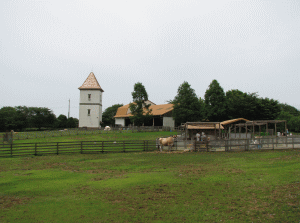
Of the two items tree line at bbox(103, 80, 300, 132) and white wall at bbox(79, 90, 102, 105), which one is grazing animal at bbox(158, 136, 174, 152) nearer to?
tree line at bbox(103, 80, 300, 132)

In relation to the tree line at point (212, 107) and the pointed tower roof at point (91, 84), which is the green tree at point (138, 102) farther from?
the pointed tower roof at point (91, 84)

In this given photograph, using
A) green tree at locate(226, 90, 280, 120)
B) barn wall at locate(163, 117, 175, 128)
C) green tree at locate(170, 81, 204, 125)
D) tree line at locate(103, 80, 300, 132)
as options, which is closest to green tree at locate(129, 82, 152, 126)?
tree line at locate(103, 80, 300, 132)

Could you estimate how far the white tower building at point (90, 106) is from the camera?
58.5m

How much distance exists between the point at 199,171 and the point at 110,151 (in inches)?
503

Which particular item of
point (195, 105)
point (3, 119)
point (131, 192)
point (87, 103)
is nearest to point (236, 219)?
point (131, 192)

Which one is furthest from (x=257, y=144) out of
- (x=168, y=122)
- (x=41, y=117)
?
(x=41, y=117)

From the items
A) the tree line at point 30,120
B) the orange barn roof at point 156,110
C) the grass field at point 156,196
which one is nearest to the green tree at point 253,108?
the orange barn roof at point 156,110

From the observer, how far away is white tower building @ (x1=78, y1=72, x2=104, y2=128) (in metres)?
58.5

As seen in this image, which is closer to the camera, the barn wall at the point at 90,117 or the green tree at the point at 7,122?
the barn wall at the point at 90,117

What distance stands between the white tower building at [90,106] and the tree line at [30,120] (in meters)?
21.3

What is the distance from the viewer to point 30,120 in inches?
2837

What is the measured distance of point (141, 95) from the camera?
50.2 meters

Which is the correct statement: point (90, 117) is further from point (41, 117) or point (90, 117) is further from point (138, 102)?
point (41, 117)

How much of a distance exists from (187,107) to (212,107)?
8.89 m
